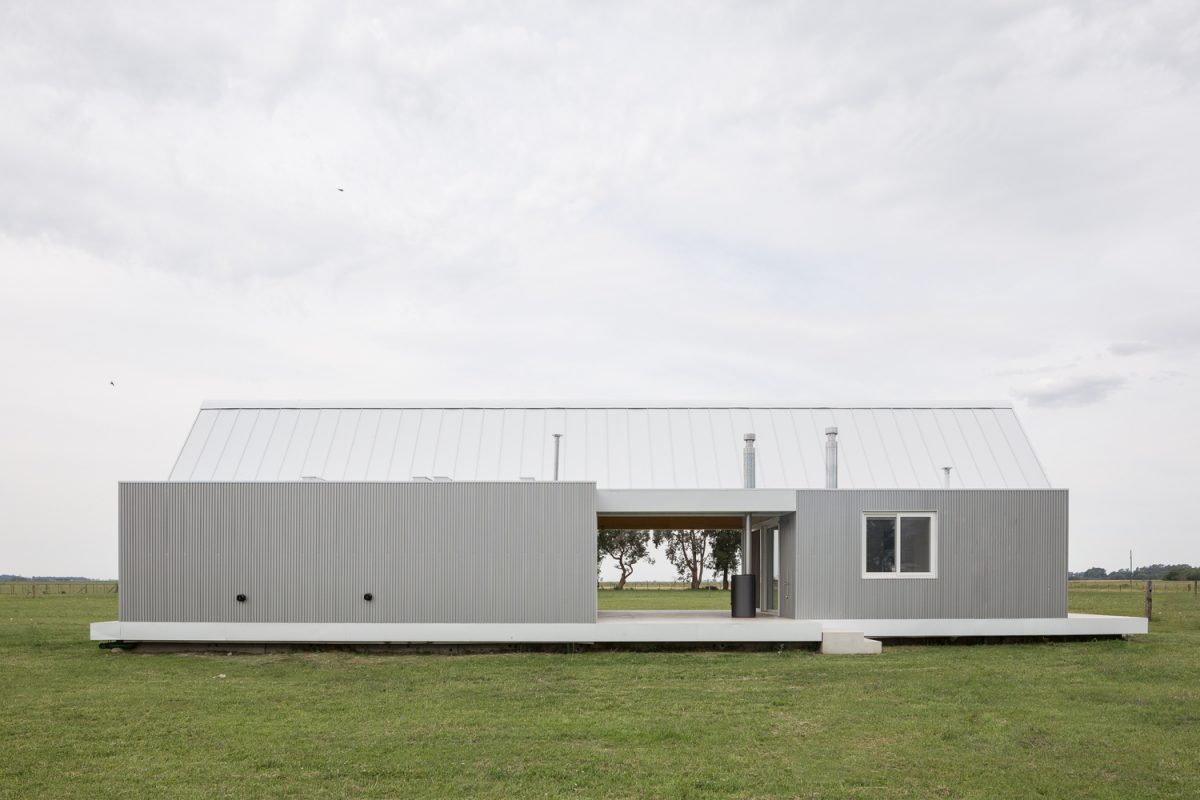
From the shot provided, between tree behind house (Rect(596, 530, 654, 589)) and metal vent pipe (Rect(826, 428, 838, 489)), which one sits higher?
metal vent pipe (Rect(826, 428, 838, 489))

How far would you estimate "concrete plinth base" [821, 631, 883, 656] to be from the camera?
15859 millimetres

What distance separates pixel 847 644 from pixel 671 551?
40402 mm

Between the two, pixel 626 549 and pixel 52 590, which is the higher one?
pixel 626 549

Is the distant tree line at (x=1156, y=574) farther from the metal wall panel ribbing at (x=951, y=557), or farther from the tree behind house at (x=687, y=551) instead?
the metal wall panel ribbing at (x=951, y=557)

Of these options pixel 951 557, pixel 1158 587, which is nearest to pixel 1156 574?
pixel 1158 587

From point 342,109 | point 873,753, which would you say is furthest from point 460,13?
point 873,753

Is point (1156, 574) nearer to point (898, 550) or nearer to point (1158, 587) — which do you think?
point (1158, 587)

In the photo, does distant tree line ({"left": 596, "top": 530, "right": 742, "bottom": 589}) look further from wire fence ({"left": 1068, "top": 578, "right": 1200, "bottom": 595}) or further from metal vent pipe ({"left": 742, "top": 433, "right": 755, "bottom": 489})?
metal vent pipe ({"left": 742, "top": 433, "right": 755, "bottom": 489})

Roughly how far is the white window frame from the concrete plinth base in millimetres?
1322

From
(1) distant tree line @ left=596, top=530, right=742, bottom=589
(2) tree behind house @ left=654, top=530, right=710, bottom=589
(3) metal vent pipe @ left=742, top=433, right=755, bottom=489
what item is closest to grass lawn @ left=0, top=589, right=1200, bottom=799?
(3) metal vent pipe @ left=742, top=433, right=755, bottom=489

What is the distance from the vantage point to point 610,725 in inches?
403

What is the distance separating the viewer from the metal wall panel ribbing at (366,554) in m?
16.4

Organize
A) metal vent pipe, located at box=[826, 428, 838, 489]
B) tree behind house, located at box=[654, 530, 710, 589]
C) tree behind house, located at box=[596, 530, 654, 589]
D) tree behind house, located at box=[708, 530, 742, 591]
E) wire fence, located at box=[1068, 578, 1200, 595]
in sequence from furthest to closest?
1. tree behind house, located at box=[654, 530, 710, 589]
2. tree behind house, located at box=[596, 530, 654, 589]
3. wire fence, located at box=[1068, 578, 1200, 595]
4. tree behind house, located at box=[708, 530, 742, 591]
5. metal vent pipe, located at box=[826, 428, 838, 489]

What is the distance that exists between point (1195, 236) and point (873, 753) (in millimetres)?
14723
